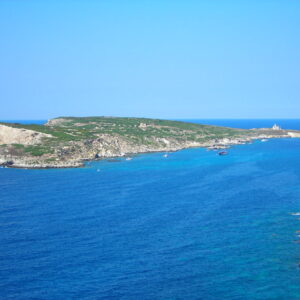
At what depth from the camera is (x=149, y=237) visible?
7000 cm

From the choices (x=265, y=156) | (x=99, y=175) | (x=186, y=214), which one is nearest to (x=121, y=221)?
(x=186, y=214)

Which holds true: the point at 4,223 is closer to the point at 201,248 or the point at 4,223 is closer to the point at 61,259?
the point at 61,259

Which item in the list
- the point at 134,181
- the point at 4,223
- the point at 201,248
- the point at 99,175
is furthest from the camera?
the point at 99,175

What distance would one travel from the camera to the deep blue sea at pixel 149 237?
5303cm

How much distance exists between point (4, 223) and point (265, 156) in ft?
396

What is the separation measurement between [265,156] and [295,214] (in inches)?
3771

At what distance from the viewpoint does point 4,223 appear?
77.6m

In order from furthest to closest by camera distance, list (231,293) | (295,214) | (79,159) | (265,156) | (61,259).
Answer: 1. (265,156)
2. (79,159)
3. (295,214)
4. (61,259)
5. (231,293)

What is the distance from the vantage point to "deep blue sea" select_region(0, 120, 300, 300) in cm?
5303

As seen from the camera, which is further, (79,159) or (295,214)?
(79,159)

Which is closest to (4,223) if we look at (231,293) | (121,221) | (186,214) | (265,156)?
(121,221)

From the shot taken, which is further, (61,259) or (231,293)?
(61,259)

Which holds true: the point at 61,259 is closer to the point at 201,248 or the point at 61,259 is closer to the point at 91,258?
the point at 91,258

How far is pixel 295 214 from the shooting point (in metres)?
82.6
